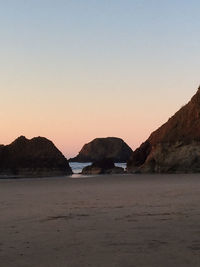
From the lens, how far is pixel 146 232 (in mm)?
13273

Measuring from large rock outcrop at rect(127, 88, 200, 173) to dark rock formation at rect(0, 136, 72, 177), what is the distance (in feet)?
Answer: 41.0

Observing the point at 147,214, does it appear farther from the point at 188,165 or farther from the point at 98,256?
the point at 188,165

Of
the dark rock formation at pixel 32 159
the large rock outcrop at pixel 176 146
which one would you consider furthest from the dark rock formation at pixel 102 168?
the dark rock formation at pixel 32 159

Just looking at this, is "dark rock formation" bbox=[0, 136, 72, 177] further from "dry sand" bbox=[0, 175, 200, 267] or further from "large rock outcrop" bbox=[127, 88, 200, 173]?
"dry sand" bbox=[0, 175, 200, 267]

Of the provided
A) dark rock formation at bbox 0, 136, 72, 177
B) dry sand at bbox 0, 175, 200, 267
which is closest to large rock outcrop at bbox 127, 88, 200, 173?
dark rock formation at bbox 0, 136, 72, 177

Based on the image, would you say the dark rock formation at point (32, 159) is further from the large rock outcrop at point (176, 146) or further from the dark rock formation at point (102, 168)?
the large rock outcrop at point (176, 146)

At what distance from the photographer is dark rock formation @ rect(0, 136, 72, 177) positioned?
253ft

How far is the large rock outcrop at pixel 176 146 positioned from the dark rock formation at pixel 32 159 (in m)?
12.5

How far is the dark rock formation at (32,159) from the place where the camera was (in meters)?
77.0

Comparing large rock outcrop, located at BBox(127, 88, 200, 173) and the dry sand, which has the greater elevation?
large rock outcrop, located at BBox(127, 88, 200, 173)

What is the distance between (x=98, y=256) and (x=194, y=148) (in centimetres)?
5688

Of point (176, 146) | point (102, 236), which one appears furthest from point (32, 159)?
point (102, 236)

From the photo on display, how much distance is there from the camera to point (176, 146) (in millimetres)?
68438

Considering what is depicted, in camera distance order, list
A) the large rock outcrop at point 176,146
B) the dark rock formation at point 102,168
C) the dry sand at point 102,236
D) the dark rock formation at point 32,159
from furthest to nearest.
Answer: the dark rock formation at point 102,168 → the dark rock formation at point 32,159 → the large rock outcrop at point 176,146 → the dry sand at point 102,236
